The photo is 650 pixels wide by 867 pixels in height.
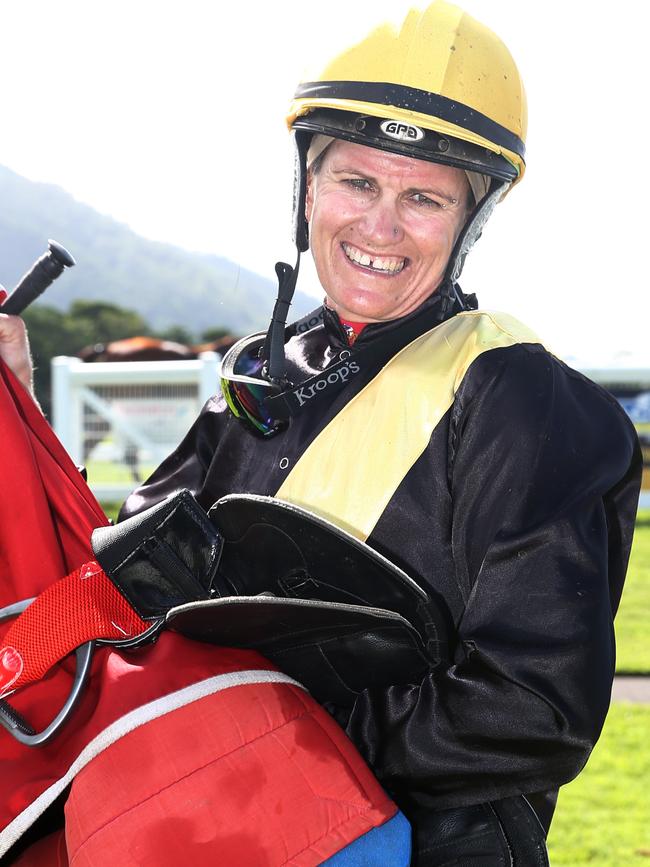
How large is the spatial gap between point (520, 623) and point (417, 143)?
3.25 ft

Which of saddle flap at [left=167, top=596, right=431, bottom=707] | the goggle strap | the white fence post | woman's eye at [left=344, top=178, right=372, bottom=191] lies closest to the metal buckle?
saddle flap at [left=167, top=596, right=431, bottom=707]

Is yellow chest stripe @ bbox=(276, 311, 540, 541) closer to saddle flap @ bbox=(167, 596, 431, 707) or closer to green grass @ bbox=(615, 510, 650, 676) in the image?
saddle flap @ bbox=(167, 596, 431, 707)

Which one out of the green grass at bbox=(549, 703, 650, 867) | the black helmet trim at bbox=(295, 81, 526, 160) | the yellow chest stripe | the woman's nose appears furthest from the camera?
the green grass at bbox=(549, 703, 650, 867)

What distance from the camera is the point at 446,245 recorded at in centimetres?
221

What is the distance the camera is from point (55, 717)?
1616mm

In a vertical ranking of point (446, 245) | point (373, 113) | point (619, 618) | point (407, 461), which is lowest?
point (619, 618)

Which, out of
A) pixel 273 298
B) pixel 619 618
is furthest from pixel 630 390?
pixel 273 298

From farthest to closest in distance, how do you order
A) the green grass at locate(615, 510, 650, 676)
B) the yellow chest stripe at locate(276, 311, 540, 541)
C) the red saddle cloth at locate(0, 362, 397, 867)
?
the green grass at locate(615, 510, 650, 676), the yellow chest stripe at locate(276, 311, 540, 541), the red saddle cloth at locate(0, 362, 397, 867)

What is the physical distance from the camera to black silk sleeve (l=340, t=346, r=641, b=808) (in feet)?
5.32

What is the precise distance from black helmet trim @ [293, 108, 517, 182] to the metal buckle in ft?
3.67

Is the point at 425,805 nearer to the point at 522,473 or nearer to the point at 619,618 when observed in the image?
the point at 522,473

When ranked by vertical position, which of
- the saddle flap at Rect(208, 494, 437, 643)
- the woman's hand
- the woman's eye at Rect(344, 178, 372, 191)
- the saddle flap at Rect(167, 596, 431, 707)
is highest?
the woman's eye at Rect(344, 178, 372, 191)

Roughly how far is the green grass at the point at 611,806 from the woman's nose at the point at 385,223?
2510 mm

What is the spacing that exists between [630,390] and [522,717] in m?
10.1
